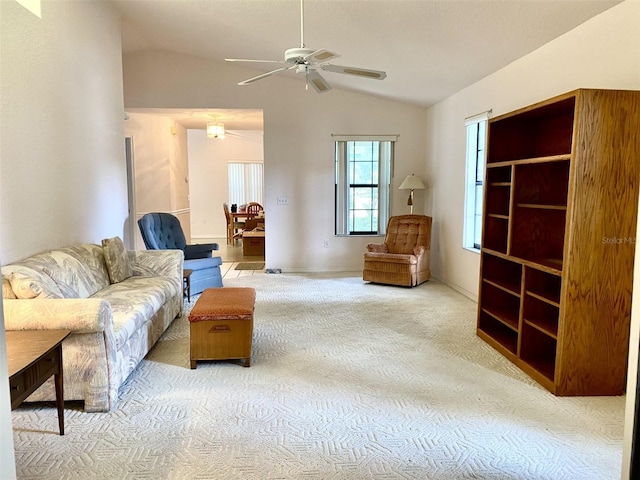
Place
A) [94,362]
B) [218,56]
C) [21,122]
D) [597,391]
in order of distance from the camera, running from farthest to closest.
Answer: [218,56] < [21,122] < [597,391] < [94,362]

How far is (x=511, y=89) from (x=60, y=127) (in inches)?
161

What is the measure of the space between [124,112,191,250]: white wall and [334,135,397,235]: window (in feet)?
10.3

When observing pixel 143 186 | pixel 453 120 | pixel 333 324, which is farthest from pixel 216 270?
pixel 453 120

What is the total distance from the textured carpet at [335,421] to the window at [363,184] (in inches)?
130

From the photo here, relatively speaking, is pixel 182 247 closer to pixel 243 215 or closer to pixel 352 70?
pixel 352 70

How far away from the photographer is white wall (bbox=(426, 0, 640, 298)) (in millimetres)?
2818

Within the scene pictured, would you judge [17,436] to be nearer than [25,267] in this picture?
Yes

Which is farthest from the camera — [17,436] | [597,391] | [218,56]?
[218,56]

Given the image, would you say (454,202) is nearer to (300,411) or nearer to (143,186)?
(300,411)

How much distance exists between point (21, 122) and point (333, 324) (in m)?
2.99

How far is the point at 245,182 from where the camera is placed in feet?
39.3

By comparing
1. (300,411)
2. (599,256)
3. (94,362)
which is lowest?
(300,411)

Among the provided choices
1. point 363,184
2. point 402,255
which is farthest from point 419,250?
point 363,184

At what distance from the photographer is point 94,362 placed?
2.46 meters
